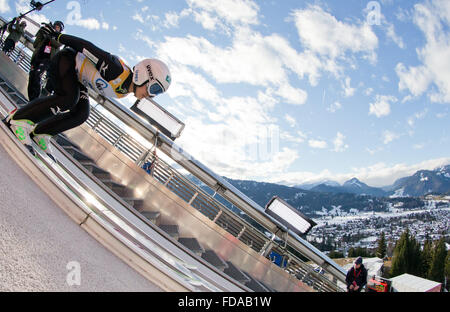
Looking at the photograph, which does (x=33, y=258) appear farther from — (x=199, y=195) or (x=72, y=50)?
(x=199, y=195)

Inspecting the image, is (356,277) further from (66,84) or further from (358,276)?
(66,84)

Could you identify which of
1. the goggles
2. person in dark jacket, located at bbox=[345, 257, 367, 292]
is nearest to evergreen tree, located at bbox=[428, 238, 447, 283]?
person in dark jacket, located at bbox=[345, 257, 367, 292]

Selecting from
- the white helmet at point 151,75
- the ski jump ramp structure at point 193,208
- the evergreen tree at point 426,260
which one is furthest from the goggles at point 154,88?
the evergreen tree at point 426,260

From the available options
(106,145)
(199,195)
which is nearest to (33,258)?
(199,195)

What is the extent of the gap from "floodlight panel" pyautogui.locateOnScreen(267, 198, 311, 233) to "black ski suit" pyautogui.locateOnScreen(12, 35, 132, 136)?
3.39 meters

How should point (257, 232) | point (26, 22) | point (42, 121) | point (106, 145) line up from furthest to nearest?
point (26, 22) → point (106, 145) → point (257, 232) → point (42, 121)

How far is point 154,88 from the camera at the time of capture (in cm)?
354

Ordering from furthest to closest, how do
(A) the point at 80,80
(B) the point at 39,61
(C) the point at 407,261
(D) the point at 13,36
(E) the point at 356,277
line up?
1. (C) the point at 407,261
2. (D) the point at 13,36
3. (E) the point at 356,277
4. (B) the point at 39,61
5. (A) the point at 80,80

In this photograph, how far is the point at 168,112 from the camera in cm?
548

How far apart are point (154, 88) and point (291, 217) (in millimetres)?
3390

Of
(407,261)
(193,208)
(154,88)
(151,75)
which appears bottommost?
(193,208)

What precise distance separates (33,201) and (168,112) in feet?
11.3

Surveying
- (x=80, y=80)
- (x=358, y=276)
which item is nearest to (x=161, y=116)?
(x=80, y=80)
